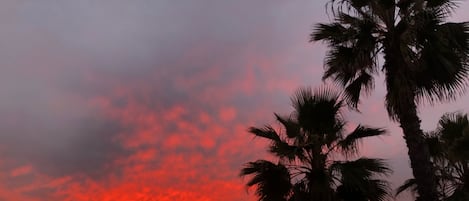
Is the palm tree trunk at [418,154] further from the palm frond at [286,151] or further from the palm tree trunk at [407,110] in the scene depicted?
the palm frond at [286,151]

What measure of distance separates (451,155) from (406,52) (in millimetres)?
6602

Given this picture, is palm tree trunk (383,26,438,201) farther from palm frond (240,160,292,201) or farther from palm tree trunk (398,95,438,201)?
palm frond (240,160,292,201)

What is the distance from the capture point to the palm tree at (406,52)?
52.6 ft

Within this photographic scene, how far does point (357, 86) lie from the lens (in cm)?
1783

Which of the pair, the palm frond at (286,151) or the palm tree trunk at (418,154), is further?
the palm frond at (286,151)

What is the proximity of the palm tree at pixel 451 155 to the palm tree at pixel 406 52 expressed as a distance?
181 inches

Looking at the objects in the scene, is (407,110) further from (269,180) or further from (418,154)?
(269,180)

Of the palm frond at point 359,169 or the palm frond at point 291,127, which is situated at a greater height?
the palm frond at point 291,127

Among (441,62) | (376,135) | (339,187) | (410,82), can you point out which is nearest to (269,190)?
(339,187)

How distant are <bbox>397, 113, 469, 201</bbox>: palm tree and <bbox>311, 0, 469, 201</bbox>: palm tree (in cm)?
461

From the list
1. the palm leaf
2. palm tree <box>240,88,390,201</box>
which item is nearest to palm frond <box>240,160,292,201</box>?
palm tree <box>240,88,390,201</box>

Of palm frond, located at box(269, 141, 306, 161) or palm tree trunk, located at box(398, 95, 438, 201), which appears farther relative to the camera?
palm frond, located at box(269, 141, 306, 161)

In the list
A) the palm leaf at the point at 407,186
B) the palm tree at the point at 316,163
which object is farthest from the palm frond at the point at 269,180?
the palm leaf at the point at 407,186

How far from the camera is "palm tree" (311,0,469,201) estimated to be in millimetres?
16031
